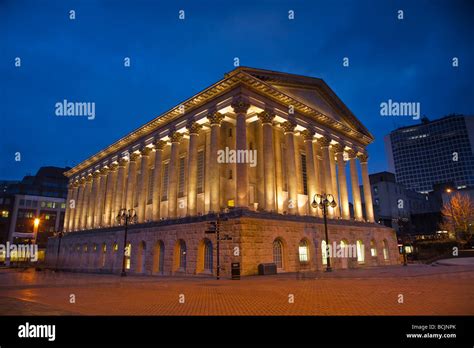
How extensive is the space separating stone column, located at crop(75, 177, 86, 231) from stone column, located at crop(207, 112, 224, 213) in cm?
3942

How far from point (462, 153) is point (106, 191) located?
13778 centimetres

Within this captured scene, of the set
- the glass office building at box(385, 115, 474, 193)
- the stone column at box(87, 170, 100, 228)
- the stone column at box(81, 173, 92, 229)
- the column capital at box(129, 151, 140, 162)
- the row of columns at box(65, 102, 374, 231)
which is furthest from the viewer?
the glass office building at box(385, 115, 474, 193)

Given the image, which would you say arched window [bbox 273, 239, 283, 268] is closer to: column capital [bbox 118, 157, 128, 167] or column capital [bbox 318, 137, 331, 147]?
column capital [bbox 318, 137, 331, 147]

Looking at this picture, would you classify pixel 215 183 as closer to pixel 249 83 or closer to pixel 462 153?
pixel 249 83

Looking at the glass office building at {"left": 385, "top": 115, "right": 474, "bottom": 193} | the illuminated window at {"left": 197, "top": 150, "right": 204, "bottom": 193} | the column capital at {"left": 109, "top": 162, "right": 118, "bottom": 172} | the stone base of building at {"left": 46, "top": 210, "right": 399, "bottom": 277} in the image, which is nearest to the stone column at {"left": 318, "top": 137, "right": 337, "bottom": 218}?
the stone base of building at {"left": 46, "top": 210, "right": 399, "bottom": 277}

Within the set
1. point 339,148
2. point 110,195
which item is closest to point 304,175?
point 339,148

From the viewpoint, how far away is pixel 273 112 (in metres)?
33.6

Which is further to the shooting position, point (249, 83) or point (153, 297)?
point (249, 83)

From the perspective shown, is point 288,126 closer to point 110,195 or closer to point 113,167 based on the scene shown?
point 113,167

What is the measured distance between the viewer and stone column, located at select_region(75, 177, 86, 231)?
59.6 meters

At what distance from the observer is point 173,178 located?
36531mm

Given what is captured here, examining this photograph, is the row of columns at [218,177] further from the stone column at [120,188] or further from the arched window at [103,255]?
the arched window at [103,255]

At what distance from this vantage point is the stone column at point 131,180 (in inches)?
1786
